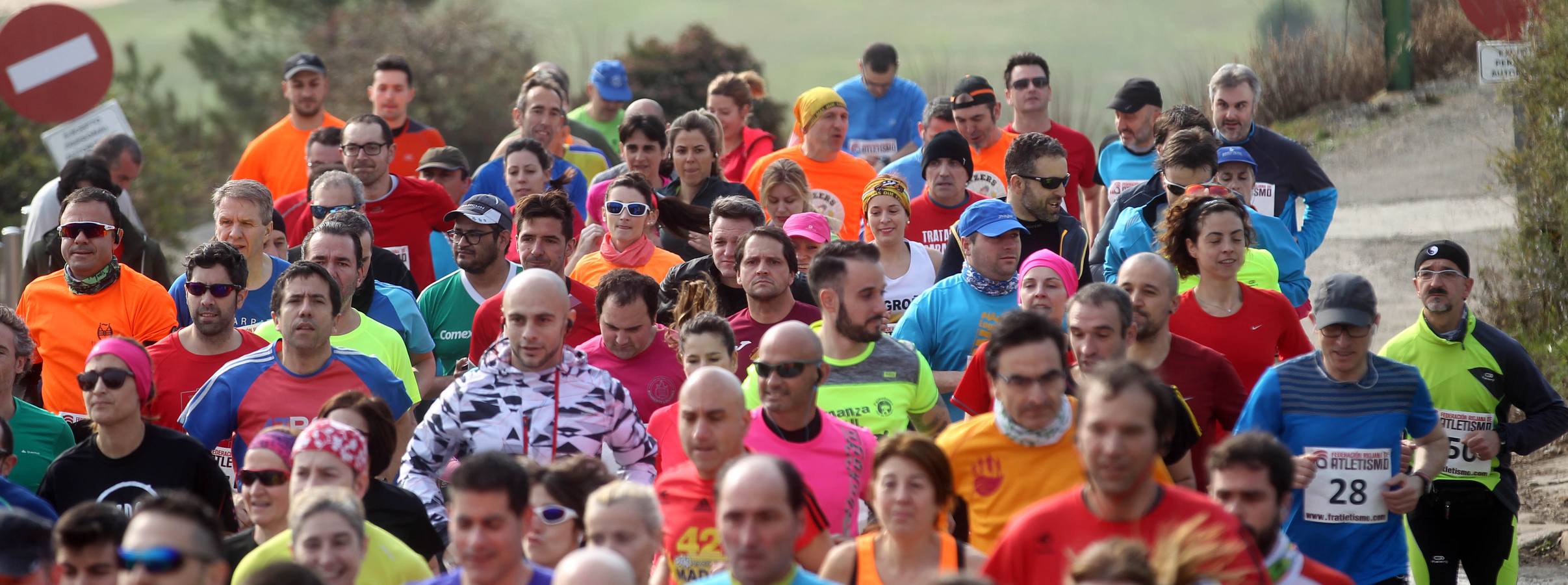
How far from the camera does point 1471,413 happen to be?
7.83 meters

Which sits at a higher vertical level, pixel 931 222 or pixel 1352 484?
pixel 931 222

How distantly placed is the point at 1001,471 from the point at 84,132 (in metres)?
8.45

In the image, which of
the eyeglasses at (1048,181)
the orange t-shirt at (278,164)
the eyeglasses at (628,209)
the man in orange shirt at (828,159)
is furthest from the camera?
the orange t-shirt at (278,164)

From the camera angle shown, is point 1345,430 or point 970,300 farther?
point 970,300

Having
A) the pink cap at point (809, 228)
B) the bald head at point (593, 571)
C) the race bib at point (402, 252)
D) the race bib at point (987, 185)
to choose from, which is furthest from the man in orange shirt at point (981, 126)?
the bald head at point (593, 571)

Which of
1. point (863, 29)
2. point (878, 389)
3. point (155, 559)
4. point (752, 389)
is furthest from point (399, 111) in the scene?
point (863, 29)

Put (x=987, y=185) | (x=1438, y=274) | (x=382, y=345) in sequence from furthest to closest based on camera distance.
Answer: (x=987, y=185) → (x=382, y=345) → (x=1438, y=274)

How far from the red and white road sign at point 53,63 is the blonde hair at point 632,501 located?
24.8 ft

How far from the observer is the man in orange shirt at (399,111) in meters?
13.4

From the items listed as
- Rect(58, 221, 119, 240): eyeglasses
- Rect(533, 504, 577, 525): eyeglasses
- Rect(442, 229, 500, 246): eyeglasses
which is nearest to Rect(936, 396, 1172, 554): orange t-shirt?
Rect(533, 504, 577, 525): eyeglasses

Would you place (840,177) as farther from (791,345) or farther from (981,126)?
(791,345)

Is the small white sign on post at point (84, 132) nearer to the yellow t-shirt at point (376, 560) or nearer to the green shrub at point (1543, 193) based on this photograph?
the yellow t-shirt at point (376, 560)

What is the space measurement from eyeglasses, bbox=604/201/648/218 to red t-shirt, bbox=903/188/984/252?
1.77m

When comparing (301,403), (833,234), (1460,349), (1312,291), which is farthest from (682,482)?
(1312,291)
